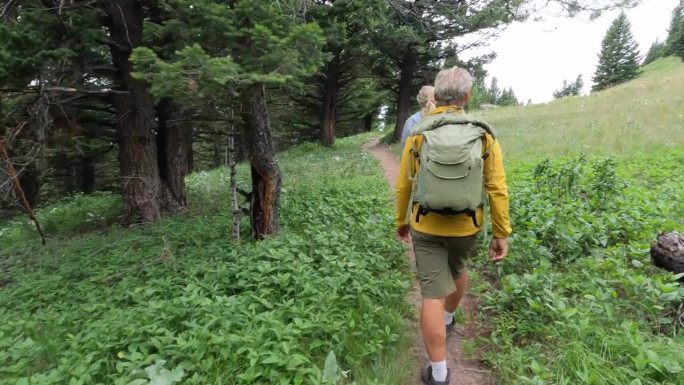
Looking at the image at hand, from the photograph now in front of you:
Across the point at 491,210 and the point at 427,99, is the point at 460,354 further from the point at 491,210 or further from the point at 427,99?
the point at 427,99

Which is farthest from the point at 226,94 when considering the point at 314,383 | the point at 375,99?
the point at 375,99

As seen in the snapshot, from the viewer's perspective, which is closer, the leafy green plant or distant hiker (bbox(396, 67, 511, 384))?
distant hiker (bbox(396, 67, 511, 384))

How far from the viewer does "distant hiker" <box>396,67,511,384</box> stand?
87.2 inches

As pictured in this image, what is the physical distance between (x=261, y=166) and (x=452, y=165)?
122 inches

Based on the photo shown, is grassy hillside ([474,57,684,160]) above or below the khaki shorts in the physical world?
above

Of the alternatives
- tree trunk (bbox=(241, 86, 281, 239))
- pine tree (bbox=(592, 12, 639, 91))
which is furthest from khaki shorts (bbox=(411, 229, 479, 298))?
pine tree (bbox=(592, 12, 639, 91))

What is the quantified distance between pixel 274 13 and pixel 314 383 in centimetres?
313

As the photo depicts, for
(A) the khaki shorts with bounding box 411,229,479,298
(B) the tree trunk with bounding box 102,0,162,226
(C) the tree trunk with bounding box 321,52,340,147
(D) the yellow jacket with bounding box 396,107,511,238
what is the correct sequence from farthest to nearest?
(C) the tree trunk with bounding box 321,52,340,147 → (B) the tree trunk with bounding box 102,0,162,226 → (A) the khaki shorts with bounding box 411,229,479,298 → (D) the yellow jacket with bounding box 396,107,511,238

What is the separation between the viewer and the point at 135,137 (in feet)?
22.3

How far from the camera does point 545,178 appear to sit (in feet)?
20.8

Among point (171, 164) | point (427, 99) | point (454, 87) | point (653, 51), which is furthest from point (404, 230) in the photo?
point (653, 51)

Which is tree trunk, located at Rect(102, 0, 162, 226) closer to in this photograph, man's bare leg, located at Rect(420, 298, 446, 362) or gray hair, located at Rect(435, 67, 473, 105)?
gray hair, located at Rect(435, 67, 473, 105)

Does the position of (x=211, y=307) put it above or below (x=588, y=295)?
below

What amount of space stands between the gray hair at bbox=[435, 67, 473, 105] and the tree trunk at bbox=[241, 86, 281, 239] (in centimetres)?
252
